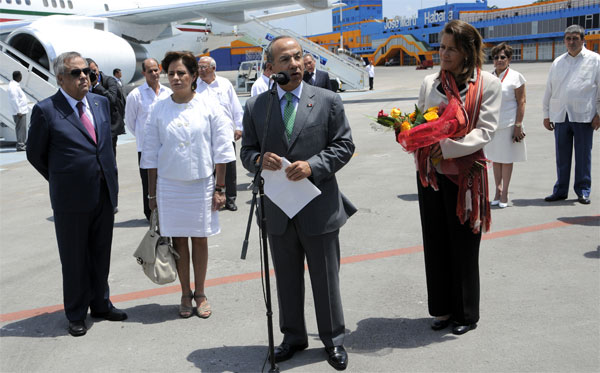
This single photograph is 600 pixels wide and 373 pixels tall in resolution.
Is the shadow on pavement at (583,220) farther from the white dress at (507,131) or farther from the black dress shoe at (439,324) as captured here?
the black dress shoe at (439,324)

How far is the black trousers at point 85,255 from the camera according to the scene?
4449 mm

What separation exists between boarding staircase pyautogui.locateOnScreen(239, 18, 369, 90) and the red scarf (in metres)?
26.5

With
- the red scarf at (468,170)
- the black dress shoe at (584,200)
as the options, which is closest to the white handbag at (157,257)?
the red scarf at (468,170)

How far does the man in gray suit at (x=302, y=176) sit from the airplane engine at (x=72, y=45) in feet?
47.9

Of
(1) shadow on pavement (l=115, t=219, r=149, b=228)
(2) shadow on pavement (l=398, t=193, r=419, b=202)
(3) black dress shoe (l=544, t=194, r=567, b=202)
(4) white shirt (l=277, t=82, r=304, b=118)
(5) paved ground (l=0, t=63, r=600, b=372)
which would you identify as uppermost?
(4) white shirt (l=277, t=82, r=304, b=118)

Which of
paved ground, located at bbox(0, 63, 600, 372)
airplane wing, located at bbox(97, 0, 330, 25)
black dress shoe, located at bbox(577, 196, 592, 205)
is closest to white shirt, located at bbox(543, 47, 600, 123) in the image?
black dress shoe, located at bbox(577, 196, 592, 205)

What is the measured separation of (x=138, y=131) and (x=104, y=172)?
109 inches

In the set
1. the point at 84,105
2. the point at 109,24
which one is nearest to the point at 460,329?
the point at 84,105

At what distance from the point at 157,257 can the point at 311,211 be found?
1.53m

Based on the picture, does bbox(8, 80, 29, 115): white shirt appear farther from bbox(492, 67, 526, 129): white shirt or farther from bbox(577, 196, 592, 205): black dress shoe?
bbox(577, 196, 592, 205): black dress shoe

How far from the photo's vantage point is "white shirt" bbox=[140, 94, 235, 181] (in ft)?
14.6

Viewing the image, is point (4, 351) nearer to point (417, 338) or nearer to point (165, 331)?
point (165, 331)

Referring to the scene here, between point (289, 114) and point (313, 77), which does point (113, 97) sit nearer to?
point (313, 77)

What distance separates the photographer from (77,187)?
173 inches
